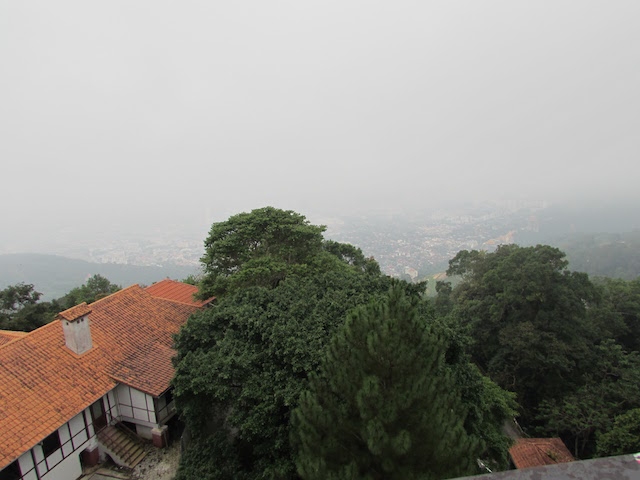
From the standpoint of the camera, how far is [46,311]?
20672mm

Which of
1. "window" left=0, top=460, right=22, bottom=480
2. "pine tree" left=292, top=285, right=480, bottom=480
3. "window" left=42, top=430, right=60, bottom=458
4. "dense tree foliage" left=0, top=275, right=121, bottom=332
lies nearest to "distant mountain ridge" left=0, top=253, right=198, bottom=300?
"dense tree foliage" left=0, top=275, right=121, bottom=332

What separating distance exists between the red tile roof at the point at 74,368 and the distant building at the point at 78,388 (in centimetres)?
2

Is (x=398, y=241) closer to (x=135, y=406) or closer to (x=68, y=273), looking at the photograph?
(x=68, y=273)

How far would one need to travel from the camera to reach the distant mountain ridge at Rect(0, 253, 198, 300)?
7156 centimetres

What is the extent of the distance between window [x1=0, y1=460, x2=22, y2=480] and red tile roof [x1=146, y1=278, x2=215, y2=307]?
9836 mm

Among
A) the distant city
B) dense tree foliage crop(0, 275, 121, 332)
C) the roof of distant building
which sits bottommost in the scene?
the distant city

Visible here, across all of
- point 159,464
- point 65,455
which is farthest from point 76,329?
point 159,464

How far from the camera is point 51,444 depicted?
974 centimetres

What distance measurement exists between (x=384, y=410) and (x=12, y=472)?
9964 mm

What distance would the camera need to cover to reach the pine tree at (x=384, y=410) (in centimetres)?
510

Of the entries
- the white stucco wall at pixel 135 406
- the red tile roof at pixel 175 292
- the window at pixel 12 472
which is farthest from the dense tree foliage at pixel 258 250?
the window at pixel 12 472

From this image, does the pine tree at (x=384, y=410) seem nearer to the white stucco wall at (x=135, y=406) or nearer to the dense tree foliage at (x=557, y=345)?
the white stucco wall at (x=135, y=406)

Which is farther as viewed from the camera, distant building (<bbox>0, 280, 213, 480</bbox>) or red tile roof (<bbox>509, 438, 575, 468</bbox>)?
red tile roof (<bbox>509, 438, 575, 468</bbox>)

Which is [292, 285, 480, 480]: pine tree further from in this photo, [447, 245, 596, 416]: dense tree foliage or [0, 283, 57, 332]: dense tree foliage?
[0, 283, 57, 332]: dense tree foliage
